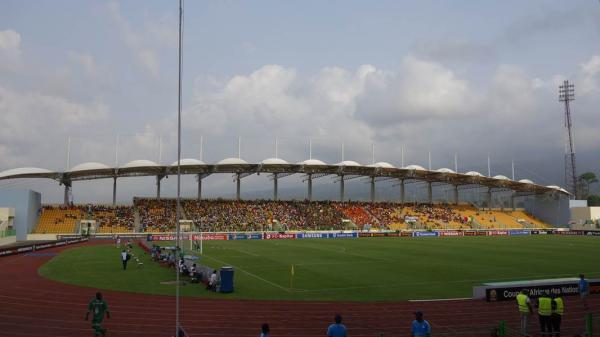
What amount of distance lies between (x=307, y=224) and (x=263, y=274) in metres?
49.7

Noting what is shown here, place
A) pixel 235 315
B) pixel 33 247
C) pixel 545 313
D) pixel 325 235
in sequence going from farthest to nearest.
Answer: pixel 325 235 < pixel 33 247 < pixel 235 315 < pixel 545 313

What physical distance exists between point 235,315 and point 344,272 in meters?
12.7

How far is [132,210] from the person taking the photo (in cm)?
7344

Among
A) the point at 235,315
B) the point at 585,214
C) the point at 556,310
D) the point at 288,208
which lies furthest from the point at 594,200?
the point at 235,315

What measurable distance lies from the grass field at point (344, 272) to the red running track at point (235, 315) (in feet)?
5.92

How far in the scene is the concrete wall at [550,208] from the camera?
97.2 metres

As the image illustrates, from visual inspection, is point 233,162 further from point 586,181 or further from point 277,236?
point 586,181

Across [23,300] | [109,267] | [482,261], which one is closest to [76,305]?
[23,300]

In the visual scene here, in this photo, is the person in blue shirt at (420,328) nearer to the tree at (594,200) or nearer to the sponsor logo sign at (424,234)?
the sponsor logo sign at (424,234)

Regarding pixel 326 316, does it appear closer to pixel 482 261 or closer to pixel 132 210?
pixel 482 261

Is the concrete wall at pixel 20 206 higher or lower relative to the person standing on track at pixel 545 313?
higher

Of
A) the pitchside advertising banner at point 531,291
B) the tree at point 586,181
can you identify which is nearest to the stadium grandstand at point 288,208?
the pitchside advertising banner at point 531,291

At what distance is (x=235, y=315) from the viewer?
56.4 feet

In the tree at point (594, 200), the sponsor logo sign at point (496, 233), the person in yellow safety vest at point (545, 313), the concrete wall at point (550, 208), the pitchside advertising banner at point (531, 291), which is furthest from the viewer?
the tree at point (594, 200)
